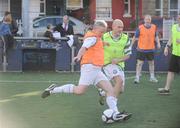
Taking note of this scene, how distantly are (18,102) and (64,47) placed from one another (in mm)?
8244

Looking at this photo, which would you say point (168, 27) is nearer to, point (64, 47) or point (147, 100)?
point (64, 47)

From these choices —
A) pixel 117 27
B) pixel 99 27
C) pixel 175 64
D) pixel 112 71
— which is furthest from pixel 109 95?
pixel 175 64

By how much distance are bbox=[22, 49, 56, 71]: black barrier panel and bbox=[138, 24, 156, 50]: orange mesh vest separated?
13.7 ft

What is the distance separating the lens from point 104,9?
4006 cm

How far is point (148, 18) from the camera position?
52.0 feet

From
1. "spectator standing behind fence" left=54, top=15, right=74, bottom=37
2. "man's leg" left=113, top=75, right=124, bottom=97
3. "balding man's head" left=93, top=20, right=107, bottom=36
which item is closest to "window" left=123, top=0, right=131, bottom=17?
"spectator standing behind fence" left=54, top=15, right=74, bottom=37

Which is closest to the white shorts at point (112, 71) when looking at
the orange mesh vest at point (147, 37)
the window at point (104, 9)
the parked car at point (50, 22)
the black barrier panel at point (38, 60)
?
the orange mesh vest at point (147, 37)

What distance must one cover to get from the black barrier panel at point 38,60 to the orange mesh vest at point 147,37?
4.18 metres

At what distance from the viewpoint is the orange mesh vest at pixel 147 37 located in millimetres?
16391

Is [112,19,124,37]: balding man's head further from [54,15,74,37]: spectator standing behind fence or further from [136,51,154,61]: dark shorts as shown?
[54,15,74,37]: spectator standing behind fence

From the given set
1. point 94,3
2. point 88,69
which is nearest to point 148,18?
point 88,69

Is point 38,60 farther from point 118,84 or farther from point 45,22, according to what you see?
point 45,22

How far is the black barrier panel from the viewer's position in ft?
64.4

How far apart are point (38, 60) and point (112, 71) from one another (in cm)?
982
